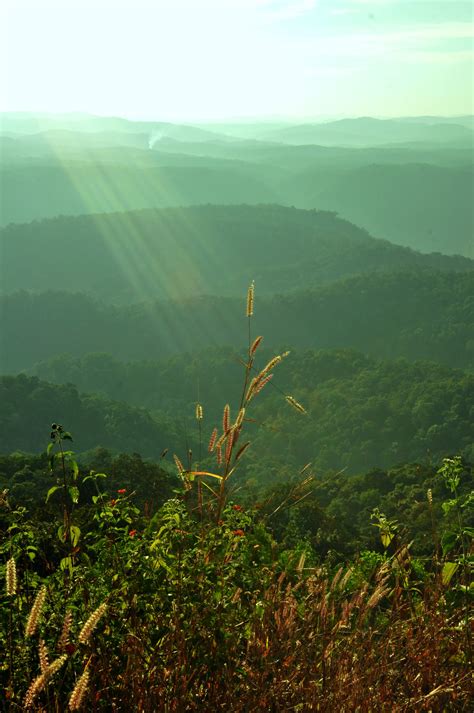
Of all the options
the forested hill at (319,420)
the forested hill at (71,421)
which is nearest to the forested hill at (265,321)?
the forested hill at (319,420)

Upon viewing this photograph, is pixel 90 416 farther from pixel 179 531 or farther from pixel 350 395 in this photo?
pixel 179 531

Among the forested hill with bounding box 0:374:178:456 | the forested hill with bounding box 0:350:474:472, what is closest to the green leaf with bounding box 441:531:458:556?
the forested hill with bounding box 0:350:474:472

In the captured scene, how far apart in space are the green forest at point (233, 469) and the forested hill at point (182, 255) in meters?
0.45

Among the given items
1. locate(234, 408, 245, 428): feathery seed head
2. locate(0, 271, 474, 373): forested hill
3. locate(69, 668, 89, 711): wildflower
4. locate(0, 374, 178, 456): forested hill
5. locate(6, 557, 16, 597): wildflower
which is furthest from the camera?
locate(0, 271, 474, 373): forested hill

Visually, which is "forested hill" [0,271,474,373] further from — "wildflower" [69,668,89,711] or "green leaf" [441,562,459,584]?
"wildflower" [69,668,89,711]

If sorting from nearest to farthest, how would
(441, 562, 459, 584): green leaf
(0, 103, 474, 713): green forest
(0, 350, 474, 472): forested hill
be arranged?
(0, 103, 474, 713): green forest → (441, 562, 459, 584): green leaf → (0, 350, 474, 472): forested hill

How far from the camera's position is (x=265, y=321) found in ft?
240

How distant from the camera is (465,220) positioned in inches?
7323

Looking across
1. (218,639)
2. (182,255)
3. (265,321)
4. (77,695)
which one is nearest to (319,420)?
(265,321)

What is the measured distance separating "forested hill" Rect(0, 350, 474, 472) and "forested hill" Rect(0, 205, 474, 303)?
162ft

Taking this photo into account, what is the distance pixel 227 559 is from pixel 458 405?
39.4 meters

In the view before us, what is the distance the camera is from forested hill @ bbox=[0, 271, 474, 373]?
70062 millimetres

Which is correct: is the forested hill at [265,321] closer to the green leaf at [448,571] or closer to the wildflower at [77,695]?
the green leaf at [448,571]

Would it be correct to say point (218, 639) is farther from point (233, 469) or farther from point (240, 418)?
point (240, 418)
